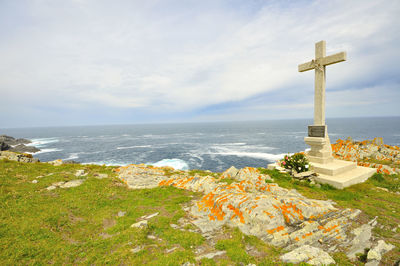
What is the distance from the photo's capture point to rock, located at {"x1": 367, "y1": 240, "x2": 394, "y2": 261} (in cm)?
521

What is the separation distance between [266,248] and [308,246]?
1400 mm

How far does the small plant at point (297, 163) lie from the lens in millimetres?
14605

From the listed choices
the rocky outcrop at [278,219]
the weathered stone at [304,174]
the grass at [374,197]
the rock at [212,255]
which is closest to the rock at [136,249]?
the rock at [212,255]

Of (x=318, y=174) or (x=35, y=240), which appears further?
(x=318, y=174)

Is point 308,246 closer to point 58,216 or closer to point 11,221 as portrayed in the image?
point 58,216

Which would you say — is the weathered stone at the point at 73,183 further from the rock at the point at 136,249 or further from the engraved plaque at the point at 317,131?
the engraved plaque at the point at 317,131

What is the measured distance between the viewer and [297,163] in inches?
588

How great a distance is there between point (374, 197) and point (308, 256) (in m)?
9.55

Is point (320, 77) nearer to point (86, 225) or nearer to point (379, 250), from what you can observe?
point (379, 250)

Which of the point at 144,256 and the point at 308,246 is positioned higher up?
the point at 308,246

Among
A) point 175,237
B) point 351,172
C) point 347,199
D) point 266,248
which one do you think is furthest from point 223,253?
point 351,172

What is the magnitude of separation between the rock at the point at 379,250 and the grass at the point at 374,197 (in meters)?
0.14

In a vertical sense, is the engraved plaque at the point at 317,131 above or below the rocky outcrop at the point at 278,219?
above

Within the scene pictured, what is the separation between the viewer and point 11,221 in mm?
7660
